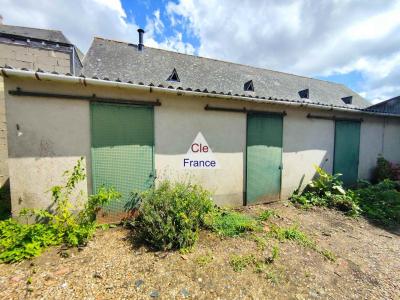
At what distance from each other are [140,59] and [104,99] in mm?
6167

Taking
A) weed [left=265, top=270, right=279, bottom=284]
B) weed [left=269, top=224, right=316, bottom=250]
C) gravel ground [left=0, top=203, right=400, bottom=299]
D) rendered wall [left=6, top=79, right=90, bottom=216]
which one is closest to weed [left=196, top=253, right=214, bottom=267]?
gravel ground [left=0, top=203, right=400, bottom=299]

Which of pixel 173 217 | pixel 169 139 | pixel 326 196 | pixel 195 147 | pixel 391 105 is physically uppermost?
pixel 391 105

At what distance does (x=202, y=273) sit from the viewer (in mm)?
2729

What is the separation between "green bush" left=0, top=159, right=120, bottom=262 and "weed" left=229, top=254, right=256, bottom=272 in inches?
92.2

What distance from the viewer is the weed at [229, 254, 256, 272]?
2.87 m

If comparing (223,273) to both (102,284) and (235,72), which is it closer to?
(102,284)

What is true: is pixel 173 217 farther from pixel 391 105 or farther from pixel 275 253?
pixel 391 105

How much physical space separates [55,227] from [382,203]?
786 centimetres

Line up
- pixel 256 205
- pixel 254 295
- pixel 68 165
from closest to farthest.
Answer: pixel 254 295
pixel 68 165
pixel 256 205

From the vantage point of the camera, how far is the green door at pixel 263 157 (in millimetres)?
5234

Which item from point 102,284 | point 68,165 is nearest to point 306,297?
point 102,284

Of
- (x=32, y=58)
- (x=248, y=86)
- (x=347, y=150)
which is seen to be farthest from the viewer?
(x=248, y=86)

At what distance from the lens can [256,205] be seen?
5395mm

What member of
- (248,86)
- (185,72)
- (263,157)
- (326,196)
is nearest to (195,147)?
(263,157)
